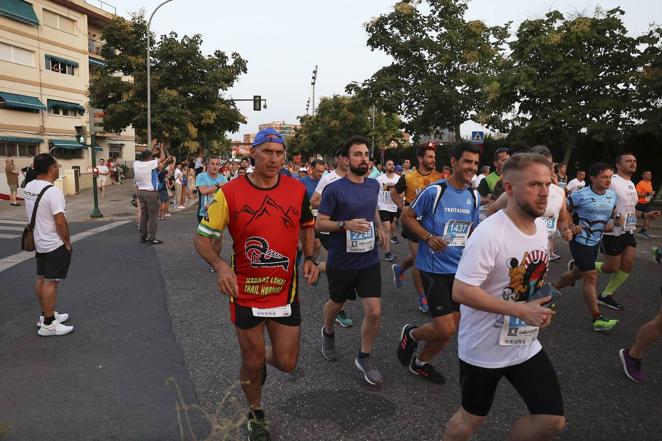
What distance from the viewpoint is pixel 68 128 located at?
35.5m

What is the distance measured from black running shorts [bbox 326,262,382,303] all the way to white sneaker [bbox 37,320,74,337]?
2.91m

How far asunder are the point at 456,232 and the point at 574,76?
1837 centimetres

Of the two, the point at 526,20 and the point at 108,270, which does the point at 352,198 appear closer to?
the point at 108,270

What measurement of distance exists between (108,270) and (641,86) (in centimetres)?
1876

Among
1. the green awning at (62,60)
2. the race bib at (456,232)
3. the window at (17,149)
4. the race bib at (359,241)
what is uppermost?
the green awning at (62,60)

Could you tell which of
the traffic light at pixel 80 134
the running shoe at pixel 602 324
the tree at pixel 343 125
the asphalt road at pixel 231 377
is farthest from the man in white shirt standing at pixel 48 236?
the tree at pixel 343 125

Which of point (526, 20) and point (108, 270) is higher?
point (526, 20)

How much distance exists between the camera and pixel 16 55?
30.5 m

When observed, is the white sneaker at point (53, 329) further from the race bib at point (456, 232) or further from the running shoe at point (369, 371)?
the race bib at point (456, 232)

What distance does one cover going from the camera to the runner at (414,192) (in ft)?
19.6

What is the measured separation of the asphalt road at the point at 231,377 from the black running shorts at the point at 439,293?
64 cm

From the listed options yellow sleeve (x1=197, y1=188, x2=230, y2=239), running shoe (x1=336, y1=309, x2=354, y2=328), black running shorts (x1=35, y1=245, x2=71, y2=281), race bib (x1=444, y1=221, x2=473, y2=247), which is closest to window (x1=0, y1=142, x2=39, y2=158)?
black running shorts (x1=35, y1=245, x2=71, y2=281)

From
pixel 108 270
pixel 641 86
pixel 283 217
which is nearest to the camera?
pixel 283 217

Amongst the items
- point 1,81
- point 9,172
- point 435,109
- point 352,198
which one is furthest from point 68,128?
point 352,198
